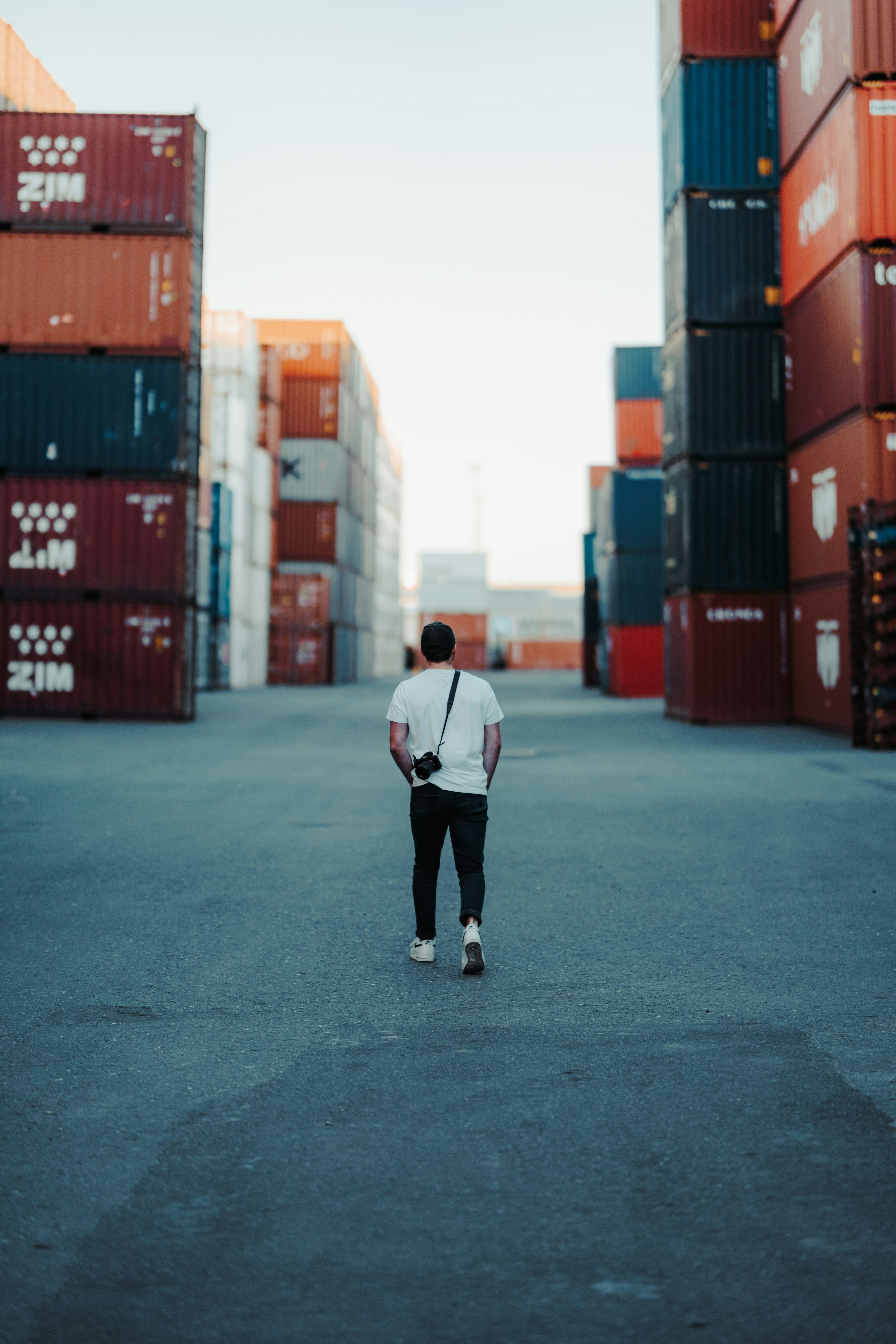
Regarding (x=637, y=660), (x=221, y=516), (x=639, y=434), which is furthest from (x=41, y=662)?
(x=639, y=434)

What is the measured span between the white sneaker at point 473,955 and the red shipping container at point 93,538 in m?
15.5

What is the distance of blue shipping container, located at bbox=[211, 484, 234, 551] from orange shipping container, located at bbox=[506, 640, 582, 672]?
1834 inches

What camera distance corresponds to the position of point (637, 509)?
103 ft

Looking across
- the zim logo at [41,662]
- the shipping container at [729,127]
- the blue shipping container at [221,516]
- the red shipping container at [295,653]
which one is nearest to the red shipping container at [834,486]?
the shipping container at [729,127]

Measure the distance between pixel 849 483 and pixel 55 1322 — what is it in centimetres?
1553

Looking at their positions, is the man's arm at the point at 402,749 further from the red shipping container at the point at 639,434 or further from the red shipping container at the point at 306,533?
the red shipping container at the point at 306,533

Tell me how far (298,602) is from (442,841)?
121 ft

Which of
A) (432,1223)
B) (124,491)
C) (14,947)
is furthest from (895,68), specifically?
(432,1223)

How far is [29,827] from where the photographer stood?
26.9ft

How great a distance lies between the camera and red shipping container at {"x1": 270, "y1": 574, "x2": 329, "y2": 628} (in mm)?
40812

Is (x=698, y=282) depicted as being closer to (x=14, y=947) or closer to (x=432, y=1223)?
(x=14, y=947)

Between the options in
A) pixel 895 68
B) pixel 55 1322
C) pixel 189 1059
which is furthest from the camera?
pixel 895 68

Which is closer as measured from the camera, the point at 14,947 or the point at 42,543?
the point at 14,947

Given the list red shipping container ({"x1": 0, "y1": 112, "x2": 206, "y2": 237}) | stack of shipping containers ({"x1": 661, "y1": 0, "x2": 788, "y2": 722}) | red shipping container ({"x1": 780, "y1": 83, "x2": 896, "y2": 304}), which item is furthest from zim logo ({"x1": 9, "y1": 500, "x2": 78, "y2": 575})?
red shipping container ({"x1": 780, "y1": 83, "x2": 896, "y2": 304})
